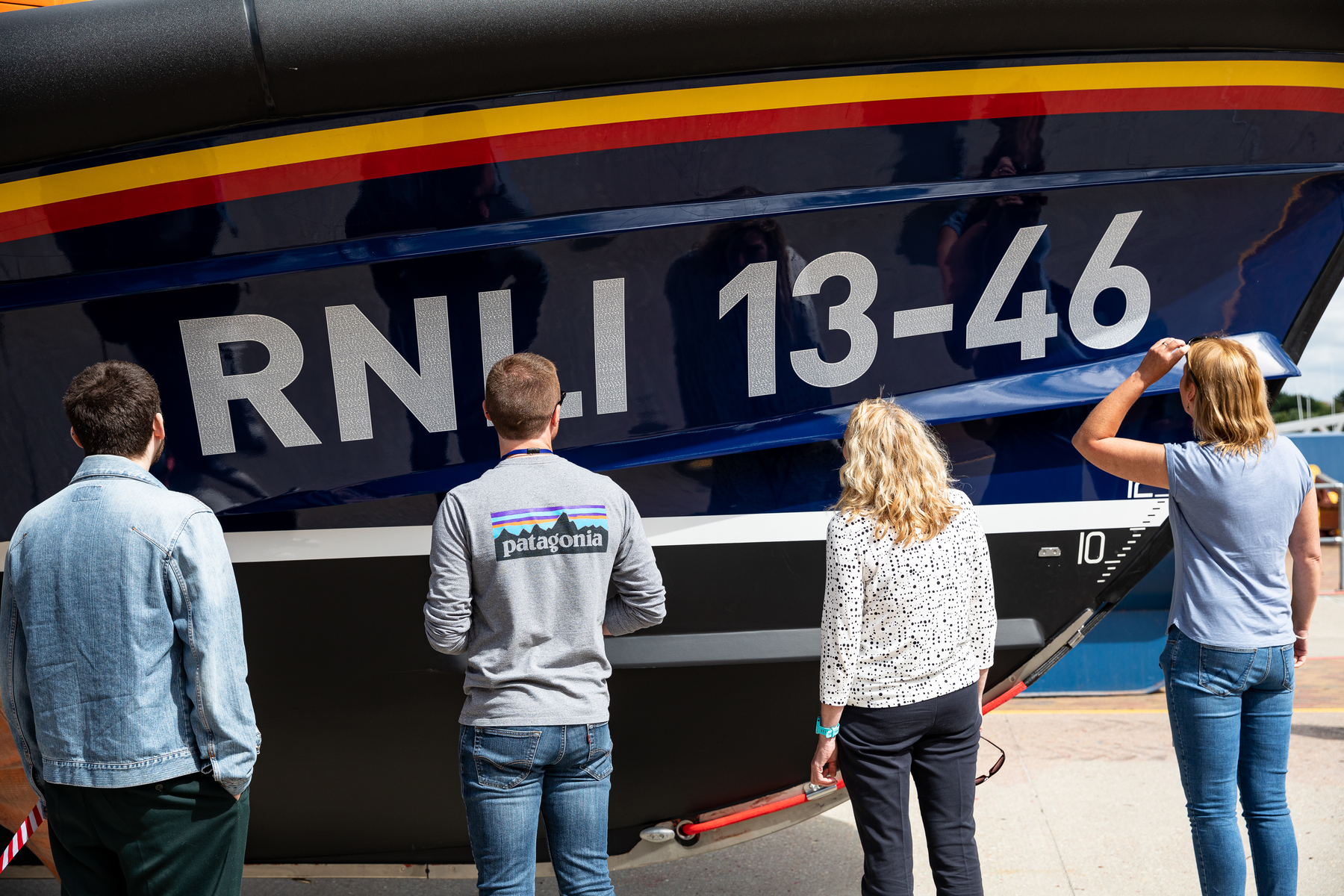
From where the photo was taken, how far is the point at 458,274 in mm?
1917

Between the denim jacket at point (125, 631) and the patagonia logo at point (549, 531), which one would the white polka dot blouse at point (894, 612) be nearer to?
the patagonia logo at point (549, 531)

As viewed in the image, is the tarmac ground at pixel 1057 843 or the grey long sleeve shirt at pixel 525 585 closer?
the grey long sleeve shirt at pixel 525 585

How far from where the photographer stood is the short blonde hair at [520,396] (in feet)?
5.32

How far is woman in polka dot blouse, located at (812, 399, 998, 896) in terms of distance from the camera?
170cm

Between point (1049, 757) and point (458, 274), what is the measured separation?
3052 millimetres

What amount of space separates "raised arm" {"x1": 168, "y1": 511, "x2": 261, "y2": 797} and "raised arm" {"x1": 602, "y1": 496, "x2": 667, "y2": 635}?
0.57m

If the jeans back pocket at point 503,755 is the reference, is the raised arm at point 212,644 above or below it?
above

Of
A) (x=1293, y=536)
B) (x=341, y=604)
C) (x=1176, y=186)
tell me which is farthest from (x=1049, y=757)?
(x=341, y=604)

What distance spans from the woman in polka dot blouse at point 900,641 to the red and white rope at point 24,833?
58.2 inches

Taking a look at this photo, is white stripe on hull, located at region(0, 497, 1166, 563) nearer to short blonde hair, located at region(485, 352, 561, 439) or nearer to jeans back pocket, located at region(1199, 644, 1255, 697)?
jeans back pocket, located at region(1199, 644, 1255, 697)

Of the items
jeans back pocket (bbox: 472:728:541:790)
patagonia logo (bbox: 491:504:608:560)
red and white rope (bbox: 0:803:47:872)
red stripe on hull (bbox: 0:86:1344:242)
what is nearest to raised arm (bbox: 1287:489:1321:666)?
red stripe on hull (bbox: 0:86:1344:242)

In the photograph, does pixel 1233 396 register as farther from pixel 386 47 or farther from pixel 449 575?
pixel 386 47

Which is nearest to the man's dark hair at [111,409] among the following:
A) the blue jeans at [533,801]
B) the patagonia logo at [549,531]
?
the patagonia logo at [549,531]

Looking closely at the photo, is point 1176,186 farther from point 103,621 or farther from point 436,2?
point 103,621
